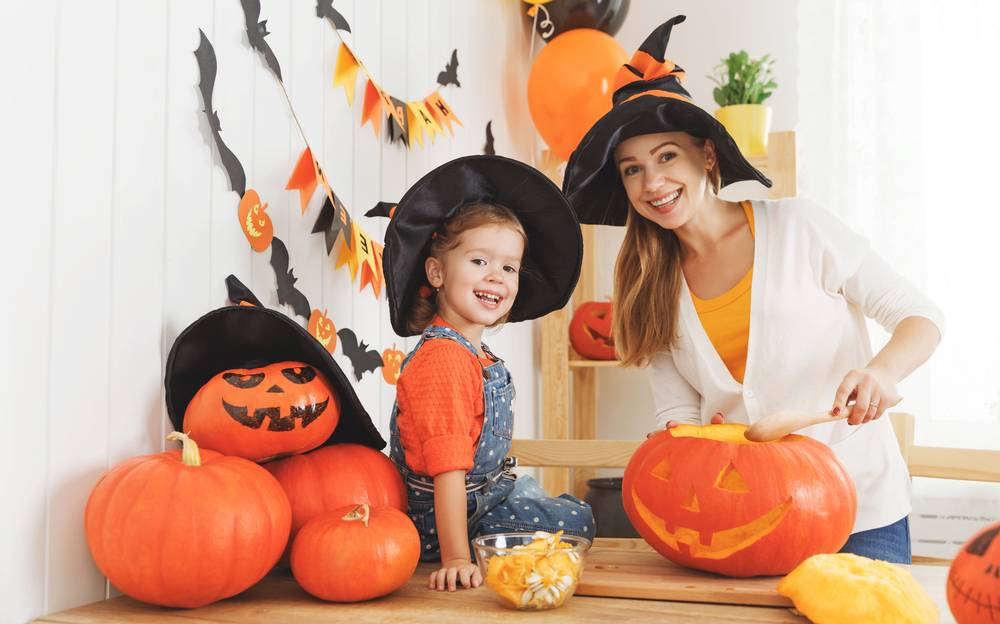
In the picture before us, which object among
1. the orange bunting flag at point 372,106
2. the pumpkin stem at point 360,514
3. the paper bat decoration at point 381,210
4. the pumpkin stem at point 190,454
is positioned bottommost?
the pumpkin stem at point 360,514

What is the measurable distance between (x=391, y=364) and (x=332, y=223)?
0.41 metres

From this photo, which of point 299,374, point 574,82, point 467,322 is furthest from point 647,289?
point 574,82

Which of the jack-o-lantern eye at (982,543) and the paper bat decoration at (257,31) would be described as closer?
the jack-o-lantern eye at (982,543)

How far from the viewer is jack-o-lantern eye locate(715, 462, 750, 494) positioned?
92 cm

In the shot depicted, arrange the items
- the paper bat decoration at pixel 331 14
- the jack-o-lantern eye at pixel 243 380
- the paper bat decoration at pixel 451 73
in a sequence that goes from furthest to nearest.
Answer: the paper bat decoration at pixel 451 73
the paper bat decoration at pixel 331 14
the jack-o-lantern eye at pixel 243 380

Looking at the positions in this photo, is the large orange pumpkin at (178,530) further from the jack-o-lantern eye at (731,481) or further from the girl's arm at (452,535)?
the jack-o-lantern eye at (731,481)

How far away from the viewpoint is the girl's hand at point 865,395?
101 cm

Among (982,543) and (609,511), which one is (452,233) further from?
(609,511)

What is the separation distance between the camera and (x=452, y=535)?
0.99 meters

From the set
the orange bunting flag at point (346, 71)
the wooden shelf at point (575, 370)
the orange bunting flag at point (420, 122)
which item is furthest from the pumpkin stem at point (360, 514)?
the wooden shelf at point (575, 370)

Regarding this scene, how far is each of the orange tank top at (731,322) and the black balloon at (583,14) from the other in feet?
4.63

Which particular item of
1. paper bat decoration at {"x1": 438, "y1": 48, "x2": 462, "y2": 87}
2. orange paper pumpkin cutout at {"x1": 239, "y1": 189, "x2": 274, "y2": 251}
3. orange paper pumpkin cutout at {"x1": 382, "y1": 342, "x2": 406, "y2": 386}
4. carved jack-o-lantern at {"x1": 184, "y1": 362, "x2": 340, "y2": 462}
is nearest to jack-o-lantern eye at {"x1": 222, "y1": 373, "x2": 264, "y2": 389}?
carved jack-o-lantern at {"x1": 184, "y1": 362, "x2": 340, "y2": 462}

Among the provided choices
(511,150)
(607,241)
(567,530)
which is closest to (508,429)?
(567,530)

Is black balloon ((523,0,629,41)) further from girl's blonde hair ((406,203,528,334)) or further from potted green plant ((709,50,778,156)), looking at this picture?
girl's blonde hair ((406,203,528,334))
